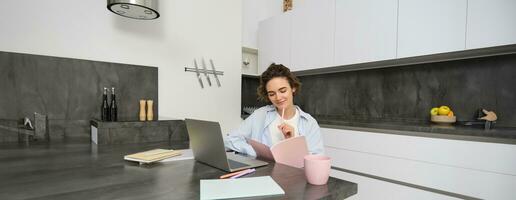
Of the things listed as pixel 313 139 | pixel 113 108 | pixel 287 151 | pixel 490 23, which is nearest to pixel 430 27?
pixel 490 23

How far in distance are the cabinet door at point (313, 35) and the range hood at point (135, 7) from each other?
1.52 metres

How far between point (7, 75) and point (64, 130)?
1.58 feet

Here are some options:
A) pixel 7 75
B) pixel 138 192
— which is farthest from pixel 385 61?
pixel 7 75

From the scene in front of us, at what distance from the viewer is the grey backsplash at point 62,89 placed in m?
1.73

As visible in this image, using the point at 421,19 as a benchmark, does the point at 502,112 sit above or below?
below

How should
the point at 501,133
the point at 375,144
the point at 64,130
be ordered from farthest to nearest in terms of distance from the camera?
the point at 375,144, the point at 64,130, the point at 501,133

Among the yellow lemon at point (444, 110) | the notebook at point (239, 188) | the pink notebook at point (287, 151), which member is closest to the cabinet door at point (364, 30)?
the yellow lemon at point (444, 110)

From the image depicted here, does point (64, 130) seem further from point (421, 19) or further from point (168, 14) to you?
point (421, 19)

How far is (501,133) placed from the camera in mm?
1422

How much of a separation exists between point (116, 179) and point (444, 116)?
2103 millimetres

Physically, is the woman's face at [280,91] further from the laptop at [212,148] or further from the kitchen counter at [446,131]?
the kitchen counter at [446,131]

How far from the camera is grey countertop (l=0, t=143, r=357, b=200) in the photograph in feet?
2.16

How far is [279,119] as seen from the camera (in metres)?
1.61

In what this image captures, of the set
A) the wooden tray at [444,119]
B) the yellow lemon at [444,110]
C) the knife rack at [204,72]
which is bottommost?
the wooden tray at [444,119]
